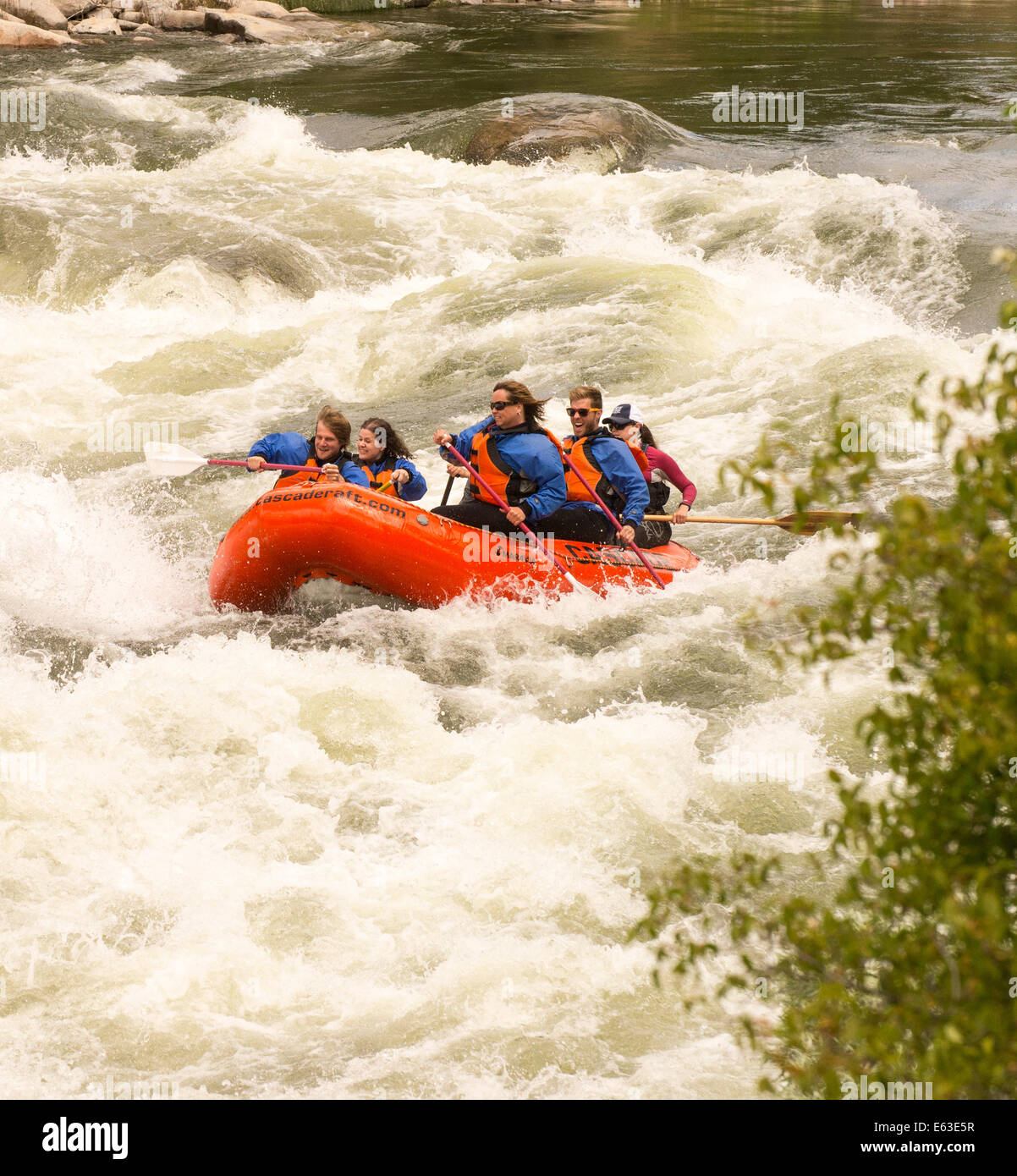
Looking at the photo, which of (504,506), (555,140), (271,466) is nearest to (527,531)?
(504,506)

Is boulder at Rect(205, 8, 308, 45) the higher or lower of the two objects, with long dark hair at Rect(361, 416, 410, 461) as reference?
higher

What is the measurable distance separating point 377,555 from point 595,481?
4.82 ft

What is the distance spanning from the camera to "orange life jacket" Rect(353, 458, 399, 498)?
7.30 metres

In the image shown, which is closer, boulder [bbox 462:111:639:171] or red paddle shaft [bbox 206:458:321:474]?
red paddle shaft [bbox 206:458:321:474]

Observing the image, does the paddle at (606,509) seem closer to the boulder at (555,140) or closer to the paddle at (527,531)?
the paddle at (527,531)

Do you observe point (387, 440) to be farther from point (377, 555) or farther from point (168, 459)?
point (168, 459)

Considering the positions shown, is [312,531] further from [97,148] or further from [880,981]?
[97,148]

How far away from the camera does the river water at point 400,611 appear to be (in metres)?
4.45

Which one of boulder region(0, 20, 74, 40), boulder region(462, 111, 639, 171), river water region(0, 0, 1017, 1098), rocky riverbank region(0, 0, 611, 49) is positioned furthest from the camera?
rocky riverbank region(0, 0, 611, 49)

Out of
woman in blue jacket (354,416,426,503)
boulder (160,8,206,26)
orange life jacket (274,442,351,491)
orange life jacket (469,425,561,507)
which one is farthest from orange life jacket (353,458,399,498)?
boulder (160,8,206,26)

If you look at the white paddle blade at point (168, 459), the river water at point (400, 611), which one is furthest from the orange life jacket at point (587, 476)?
the white paddle blade at point (168, 459)

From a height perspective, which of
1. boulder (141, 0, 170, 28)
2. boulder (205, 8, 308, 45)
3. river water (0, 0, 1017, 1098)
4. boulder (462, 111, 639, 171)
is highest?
boulder (141, 0, 170, 28)

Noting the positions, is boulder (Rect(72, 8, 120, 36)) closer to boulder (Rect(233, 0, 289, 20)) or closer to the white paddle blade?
boulder (Rect(233, 0, 289, 20))

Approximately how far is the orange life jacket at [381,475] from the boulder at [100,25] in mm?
22426
